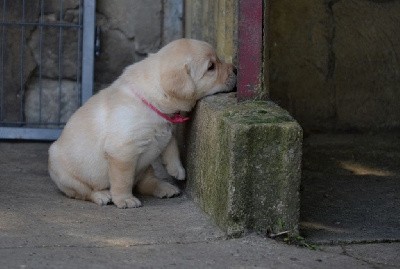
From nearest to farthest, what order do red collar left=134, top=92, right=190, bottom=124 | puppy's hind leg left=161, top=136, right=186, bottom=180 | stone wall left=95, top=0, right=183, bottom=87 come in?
red collar left=134, top=92, right=190, bottom=124, puppy's hind leg left=161, top=136, right=186, bottom=180, stone wall left=95, top=0, right=183, bottom=87

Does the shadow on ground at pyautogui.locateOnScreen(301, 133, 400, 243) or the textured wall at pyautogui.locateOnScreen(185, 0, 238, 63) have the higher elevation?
the textured wall at pyautogui.locateOnScreen(185, 0, 238, 63)

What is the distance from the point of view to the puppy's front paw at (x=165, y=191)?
6.48 m

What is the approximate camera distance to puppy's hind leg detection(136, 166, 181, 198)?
21.3 ft

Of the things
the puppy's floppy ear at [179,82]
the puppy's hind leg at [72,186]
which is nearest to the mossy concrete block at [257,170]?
the puppy's floppy ear at [179,82]

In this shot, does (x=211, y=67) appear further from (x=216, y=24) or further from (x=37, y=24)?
(x=37, y=24)

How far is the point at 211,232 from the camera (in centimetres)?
552

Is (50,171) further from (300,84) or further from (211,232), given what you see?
(300,84)

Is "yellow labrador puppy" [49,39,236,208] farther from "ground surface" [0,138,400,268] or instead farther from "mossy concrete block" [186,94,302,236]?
"mossy concrete block" [186,94,302,236]

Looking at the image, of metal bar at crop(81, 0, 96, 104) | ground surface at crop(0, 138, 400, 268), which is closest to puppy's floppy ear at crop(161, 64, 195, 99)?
ground surface at crop(0, 138, 400, 268)

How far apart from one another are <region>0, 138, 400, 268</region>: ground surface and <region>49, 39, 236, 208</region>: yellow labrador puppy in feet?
0.49

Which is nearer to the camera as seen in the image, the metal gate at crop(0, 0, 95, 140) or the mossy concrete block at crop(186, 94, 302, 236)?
the mossy concrete block at crop(186, 94, 302, 236)

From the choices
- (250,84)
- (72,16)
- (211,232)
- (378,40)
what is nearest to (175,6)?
(72,16)

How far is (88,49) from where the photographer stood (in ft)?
25.3

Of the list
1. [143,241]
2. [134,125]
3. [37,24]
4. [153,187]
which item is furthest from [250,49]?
[37,24]
